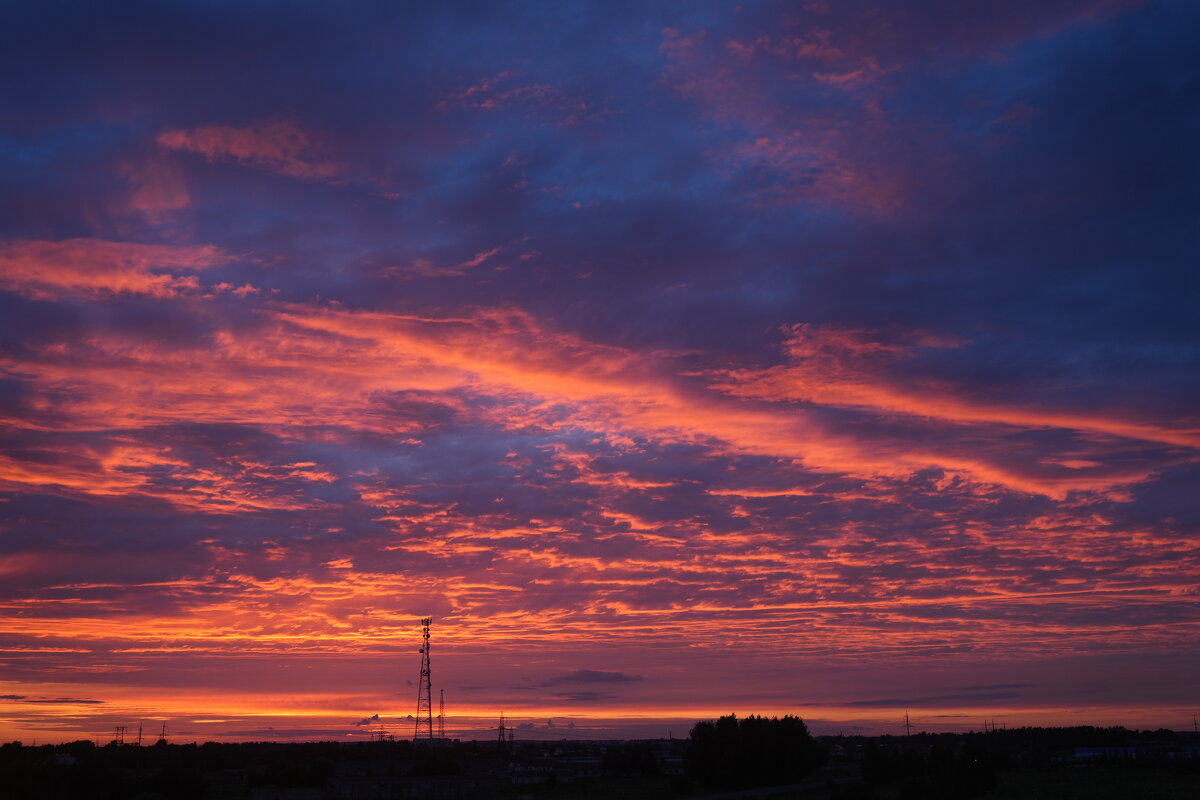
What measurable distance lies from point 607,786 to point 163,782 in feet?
177

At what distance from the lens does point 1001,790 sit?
353 ft

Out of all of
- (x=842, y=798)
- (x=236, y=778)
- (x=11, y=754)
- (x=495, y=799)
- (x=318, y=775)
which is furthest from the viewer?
(x=11, y=754)

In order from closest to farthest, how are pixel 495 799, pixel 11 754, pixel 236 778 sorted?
pixel 495 799, pixel 236 778, pixel 11 754

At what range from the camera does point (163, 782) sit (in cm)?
10688

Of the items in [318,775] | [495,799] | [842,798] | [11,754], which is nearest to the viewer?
[842,798]

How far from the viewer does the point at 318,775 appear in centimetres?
12650

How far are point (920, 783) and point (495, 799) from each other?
41848 millimetres

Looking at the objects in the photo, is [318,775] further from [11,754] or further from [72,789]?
[11,754]

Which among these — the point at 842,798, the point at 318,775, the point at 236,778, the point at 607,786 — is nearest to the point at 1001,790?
the point at 842,798

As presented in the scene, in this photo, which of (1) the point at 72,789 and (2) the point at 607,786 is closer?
(1) the point at 72,789

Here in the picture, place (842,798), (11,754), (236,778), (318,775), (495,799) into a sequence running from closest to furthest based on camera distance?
1. (842,798)
2. (495,799)
3. (318,775)
4. (236,778)
5. (11,754)

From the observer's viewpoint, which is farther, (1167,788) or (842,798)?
(1167,788)

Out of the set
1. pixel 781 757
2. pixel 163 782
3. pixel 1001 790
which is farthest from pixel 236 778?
pixel 1001 790

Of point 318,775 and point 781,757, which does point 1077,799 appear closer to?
point 781,757
